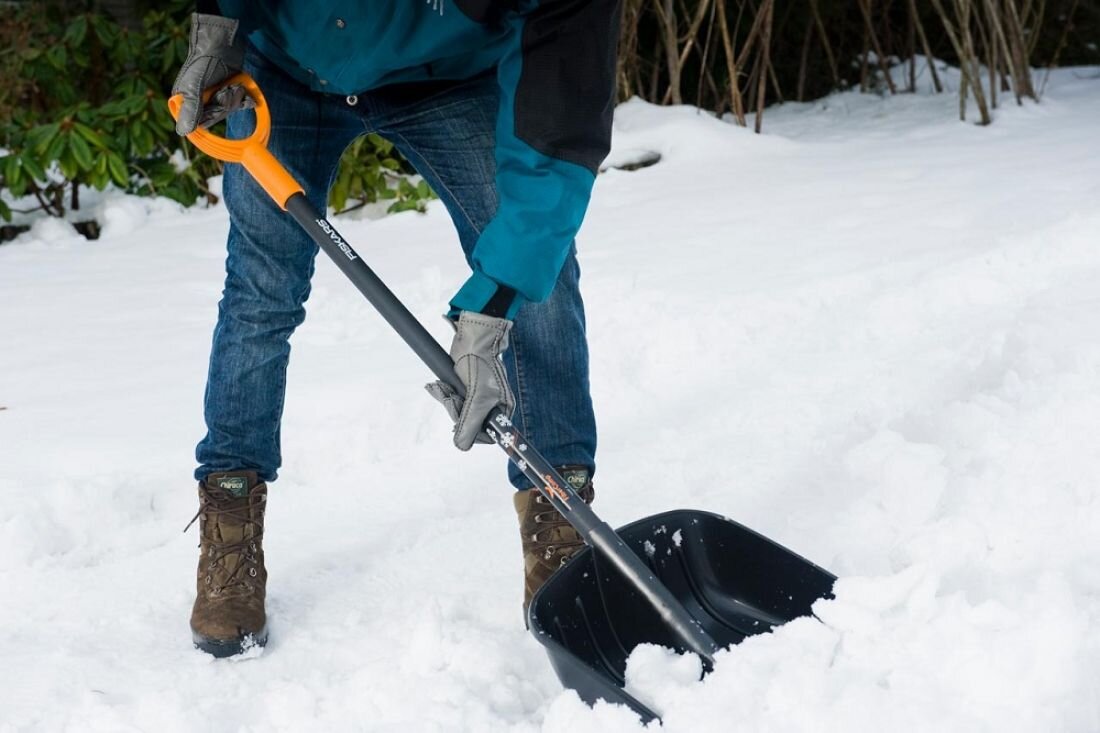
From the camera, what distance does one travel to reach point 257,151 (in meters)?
1.63

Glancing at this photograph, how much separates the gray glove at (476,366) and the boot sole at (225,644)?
0.52 m

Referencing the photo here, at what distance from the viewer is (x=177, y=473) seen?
2273 millimetres

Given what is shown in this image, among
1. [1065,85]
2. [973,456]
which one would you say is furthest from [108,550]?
[1065,85]

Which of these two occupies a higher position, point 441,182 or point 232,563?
point 441,182

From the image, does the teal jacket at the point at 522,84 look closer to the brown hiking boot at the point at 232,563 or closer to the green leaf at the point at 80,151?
the brown hiking boot at the point at 232,563

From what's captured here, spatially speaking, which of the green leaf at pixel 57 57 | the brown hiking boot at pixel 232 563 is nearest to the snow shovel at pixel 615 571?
the brown hiking boot at pixel 232 563

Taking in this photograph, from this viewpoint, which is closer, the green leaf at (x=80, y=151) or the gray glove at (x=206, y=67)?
the gray glove at (x=206, y=67)

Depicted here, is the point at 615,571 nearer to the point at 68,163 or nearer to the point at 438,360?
the point at 438,360

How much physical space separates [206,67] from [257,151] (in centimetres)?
14

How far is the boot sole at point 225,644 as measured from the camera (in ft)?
5.63

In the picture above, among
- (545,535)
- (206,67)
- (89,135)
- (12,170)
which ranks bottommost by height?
(12,170)

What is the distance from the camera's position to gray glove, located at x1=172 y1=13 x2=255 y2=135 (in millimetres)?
1624

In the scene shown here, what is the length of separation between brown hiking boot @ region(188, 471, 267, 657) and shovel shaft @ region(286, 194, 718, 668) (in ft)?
1.48

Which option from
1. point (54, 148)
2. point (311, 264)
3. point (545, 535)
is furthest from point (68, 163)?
point (545, 535)
